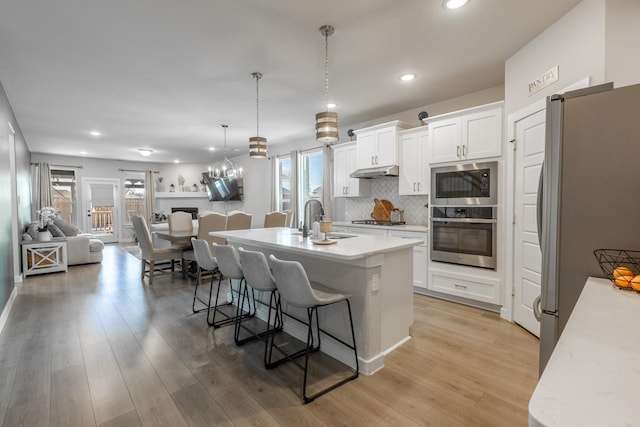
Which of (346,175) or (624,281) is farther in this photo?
(346,175)

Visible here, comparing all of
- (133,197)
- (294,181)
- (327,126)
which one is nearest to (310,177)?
(294,181)

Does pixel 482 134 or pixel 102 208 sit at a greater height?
pixel 482 134

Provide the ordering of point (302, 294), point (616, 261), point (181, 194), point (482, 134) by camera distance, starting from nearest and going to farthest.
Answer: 1. point (616, 261)
2. point (302, 294)
3. point (482, 134)
4. point (181, 194)

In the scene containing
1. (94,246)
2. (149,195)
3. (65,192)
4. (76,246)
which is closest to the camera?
(76,246)

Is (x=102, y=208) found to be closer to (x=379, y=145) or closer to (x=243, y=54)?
(x=243, y=54)

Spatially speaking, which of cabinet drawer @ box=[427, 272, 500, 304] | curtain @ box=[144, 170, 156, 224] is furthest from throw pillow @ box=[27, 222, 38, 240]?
cabinet drawer @ box=[427, 272, 500, 304]

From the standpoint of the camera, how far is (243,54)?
2879 mm

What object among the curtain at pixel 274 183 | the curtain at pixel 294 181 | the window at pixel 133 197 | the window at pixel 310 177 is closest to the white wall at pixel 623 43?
the window at pixel 310 177

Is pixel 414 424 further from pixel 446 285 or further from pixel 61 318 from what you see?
pixel 61 318

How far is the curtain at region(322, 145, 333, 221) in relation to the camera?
5676 millimetres

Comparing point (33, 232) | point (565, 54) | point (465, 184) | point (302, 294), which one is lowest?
point (302, 294)

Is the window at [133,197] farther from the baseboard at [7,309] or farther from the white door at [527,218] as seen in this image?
the white door at [527,218]

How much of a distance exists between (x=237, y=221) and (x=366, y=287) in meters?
3.06

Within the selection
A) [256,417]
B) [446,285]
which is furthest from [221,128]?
[256,417]
